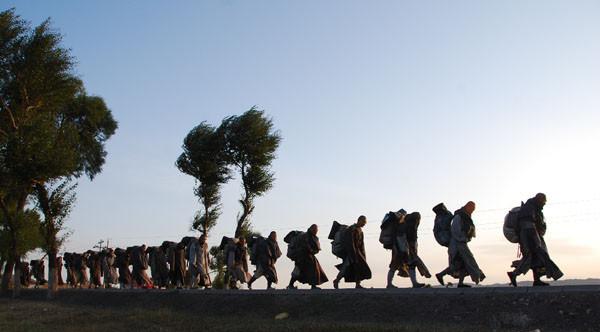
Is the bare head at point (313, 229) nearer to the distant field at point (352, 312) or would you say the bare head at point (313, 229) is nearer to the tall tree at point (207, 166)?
the distant field at point (352, 312)

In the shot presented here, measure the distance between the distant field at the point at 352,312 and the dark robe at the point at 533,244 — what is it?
0.85m

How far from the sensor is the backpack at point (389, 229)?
17.7 meters

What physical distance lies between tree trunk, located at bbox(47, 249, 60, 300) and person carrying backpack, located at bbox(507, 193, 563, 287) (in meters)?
21.6

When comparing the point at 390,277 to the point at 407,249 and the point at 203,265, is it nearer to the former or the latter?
the point at 407,249

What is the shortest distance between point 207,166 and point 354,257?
21558mm

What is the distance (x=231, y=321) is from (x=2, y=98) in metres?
22.6

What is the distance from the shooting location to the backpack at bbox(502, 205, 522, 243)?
1488 cm

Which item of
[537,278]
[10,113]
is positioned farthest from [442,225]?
[10,113]

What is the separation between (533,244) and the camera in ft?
47.6

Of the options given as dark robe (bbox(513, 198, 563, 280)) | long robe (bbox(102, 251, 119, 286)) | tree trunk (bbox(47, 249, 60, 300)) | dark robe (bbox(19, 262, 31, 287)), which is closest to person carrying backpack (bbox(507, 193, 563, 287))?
dark robe (bbox(513, 198, 563, 280))

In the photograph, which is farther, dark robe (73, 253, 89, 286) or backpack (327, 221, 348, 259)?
dark robe (73, 253, 89, 286)

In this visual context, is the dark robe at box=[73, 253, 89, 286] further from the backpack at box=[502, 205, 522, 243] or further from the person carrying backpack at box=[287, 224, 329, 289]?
the backpack at box=[502, 205, 522, 243]

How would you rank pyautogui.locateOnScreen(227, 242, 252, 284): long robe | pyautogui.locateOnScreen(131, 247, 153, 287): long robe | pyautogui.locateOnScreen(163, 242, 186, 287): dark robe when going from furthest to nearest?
pyautogui.locateOnScreen(131, 247, 153, 287): long robe
pyautogui.locateOnScreen(163, 242, 186, 287): dark robe
pyautogui.locateOnScreen(227, 242, 252, 284): long robe

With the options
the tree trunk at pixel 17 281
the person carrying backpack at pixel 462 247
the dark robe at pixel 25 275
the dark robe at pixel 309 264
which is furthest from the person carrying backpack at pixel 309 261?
the dark robe at pixel 25 275
